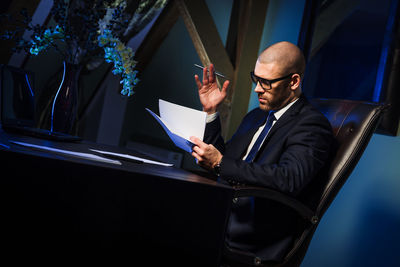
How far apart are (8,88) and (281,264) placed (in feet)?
4.50

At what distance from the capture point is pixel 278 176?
4.54 feet

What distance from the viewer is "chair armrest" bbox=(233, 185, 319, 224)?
1.25 meters

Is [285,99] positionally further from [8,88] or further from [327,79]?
[8,88]

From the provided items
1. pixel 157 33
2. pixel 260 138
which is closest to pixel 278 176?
pixel 260 138

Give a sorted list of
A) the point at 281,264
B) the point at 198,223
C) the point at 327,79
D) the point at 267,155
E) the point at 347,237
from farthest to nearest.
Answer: the point at 327,79
the point at 347,237
the point at 267,155
the point at 281,264
the point at 198,223

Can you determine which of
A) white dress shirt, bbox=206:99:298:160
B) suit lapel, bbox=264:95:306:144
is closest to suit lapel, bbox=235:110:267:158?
white dress shirt, bbox=206:99:298:160

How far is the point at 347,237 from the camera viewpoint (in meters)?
2.11

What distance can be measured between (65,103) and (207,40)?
159 centimetres

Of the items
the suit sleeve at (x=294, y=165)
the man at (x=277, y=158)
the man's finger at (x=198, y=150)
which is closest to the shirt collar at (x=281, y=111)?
the man at (x=277, y=158)

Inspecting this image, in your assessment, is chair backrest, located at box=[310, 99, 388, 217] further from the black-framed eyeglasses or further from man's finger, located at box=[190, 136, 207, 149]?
man's finger, located at box=[190, 136, 207, 149]

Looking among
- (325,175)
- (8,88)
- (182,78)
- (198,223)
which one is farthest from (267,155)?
(182,78)

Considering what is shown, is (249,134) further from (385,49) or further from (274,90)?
(385,49)

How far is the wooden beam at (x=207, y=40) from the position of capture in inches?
121

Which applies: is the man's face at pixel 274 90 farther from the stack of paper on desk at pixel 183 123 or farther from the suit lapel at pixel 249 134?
the stack of paper on desk at pixel 183 123
